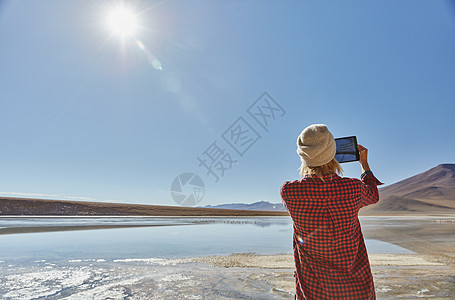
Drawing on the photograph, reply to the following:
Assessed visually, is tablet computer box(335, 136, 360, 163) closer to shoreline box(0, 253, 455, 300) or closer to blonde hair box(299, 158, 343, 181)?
blonde hair box(299, 158, 343, 181)

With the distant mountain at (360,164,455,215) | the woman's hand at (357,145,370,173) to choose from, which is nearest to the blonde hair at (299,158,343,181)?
the woman's hand at (357,145,370,173)

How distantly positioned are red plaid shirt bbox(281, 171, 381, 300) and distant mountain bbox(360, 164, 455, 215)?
276ft

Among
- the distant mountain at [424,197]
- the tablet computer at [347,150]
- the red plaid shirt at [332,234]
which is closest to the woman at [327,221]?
the red plaid shirt at [332,234]

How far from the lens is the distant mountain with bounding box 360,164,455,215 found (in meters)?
89.3

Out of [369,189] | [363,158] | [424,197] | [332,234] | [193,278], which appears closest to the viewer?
[332,234]

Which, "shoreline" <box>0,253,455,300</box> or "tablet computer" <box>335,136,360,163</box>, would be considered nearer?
"tablet computer" <box>335,136,360,163</box>

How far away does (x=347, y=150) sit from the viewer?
58.4 inches

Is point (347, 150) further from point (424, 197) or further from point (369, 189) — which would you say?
point (424, 197)

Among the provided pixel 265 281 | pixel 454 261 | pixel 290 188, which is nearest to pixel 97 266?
pixel 265 281

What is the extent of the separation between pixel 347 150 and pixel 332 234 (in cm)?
48

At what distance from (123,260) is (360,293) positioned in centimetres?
690

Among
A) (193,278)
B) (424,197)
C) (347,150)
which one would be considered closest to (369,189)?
(347,150)

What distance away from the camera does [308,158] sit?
51.9 inches

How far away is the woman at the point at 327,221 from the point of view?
4.13 ft
